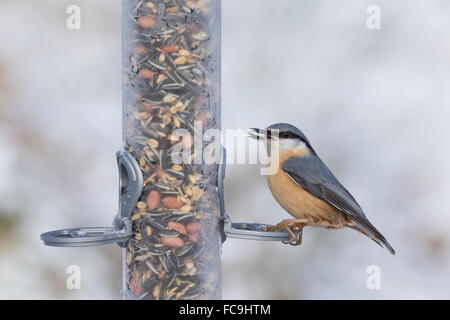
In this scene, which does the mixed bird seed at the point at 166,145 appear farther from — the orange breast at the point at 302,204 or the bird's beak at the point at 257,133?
the orange breast at the point at 302,204

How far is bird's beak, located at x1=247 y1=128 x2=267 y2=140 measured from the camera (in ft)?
15.4

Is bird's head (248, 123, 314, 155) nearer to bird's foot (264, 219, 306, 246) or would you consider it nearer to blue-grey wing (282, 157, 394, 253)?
blue-grey wing (282, 157, 394, 253)

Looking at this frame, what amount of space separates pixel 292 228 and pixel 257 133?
1.79 ft

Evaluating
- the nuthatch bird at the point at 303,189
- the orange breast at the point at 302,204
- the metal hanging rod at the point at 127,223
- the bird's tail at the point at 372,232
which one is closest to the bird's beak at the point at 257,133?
the nuthatch bird at the point at 303,189

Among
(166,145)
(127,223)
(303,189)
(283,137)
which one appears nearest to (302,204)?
(303,189)

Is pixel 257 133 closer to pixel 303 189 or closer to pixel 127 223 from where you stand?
pixel 303 189

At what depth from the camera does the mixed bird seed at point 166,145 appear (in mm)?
4227

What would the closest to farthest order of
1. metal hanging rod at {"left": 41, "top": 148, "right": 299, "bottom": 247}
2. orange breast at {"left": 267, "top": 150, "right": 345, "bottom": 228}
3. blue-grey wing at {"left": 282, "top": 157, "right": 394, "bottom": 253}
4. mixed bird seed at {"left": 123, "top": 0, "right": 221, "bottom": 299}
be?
metal hanging rod at {"left": 41, "top": 148, "right": 299, "bottom": 247}, mixed bird seed at {"left": 123, "top": 0, "right": 221, "bottom": 299}, blue-grey wing at {"left": 282, "top": 157, "right": 394, "bottom": 253}, orange breast at {"left": 267, "top": 150, "right": 345, "bottom": 228}

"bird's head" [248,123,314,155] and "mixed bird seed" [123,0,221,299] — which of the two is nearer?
"mixed bird seed" [123,0,221,299]

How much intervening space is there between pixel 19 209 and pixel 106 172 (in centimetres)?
56

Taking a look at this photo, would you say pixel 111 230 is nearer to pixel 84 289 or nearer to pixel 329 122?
pixel 84 289

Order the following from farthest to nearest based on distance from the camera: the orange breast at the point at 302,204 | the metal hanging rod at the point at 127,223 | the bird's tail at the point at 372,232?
1. the orange breast at the point at 302,204
2. the bird's tail at the point at 372,232
3. the metal hanging rod at the point at 127,223

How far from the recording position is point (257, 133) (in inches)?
187

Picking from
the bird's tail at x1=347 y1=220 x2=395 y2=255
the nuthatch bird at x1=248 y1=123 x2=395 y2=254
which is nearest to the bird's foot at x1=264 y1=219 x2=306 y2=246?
the nuthatch bird at x1=248 y1=123 x2=395 y2=254
